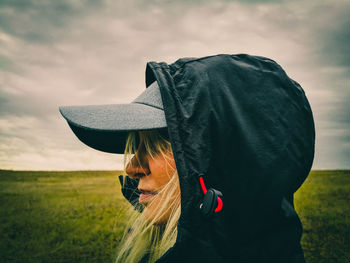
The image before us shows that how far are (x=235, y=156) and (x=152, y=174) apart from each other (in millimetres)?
576

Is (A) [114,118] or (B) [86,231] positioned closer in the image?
(A) [114,118]

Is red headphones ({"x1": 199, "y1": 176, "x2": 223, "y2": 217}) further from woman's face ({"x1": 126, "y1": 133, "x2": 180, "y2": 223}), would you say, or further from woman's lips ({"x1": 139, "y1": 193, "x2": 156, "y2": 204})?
woman's lips ({"x1": 139, "y1": 193, "x2": 156, "y2": 204})

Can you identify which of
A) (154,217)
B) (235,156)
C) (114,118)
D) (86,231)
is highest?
(114,118)

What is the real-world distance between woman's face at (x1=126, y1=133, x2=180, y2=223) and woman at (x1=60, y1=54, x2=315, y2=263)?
8cm

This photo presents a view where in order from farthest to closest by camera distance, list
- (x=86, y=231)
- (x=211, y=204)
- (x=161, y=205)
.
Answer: (x=86, y=231), (x=161, y=205), (x=211, y=204)

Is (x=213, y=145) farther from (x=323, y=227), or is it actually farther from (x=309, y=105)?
(x=323, y=227)

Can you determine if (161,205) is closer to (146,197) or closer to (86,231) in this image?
(146,197)

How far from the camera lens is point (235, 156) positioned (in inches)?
53.9

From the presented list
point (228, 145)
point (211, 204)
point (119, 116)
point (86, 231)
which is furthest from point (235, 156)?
point (86, 231)

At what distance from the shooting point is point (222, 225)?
135 cm

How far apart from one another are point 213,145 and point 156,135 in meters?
0.45

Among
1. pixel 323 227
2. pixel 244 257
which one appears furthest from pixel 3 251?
pixel 323 227

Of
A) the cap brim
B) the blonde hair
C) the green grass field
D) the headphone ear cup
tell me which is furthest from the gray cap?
the green grass field

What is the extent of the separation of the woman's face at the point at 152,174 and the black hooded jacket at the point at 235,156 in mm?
302
